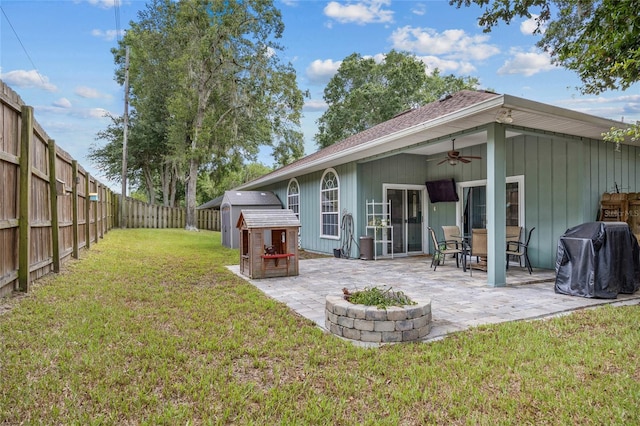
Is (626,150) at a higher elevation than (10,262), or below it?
higher

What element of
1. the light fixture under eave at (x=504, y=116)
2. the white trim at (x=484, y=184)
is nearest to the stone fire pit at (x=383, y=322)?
the light fixture under eave at (x=504, y=116)

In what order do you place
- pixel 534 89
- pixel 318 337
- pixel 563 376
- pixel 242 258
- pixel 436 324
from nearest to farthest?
pixel 563 376
pixel 318 337
pixel 436 324
pixel 242 258
pixel 534 89

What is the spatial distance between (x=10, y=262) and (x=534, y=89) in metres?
12.2

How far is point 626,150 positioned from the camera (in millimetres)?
6934

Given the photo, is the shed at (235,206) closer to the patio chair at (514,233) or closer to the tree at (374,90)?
the patio chair at (514,233)

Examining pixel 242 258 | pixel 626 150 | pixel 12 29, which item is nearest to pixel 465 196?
pixel 626 150

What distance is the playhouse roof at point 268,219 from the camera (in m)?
6.12

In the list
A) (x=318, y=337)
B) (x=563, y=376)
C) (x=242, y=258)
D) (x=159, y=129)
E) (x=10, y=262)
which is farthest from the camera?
(x=159, y=129)

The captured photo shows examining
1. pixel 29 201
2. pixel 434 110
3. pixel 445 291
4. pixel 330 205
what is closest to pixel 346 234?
pixel 330 205

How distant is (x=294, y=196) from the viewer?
12.2 meters

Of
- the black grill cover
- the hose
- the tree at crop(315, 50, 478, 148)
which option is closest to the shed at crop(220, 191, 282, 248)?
the hose

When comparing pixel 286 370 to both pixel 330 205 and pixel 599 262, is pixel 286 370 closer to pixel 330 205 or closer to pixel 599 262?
pixel 599 262

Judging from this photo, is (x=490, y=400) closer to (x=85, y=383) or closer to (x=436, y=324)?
(x=436, y=324)

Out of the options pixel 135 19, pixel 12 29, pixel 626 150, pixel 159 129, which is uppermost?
pixel 135 19
